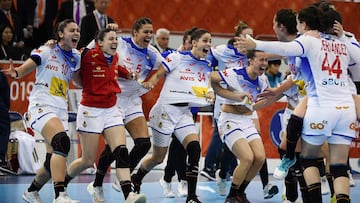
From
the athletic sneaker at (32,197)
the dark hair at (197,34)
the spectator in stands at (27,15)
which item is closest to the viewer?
the athletic sneaker at (32,197)

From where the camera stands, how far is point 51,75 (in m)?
8.69

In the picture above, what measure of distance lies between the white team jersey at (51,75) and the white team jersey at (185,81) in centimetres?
155

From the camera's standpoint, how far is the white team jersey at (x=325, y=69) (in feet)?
23.0

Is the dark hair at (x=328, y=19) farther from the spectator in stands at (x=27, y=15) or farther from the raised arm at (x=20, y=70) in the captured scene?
the spectator in stands at (x=27, y=15)

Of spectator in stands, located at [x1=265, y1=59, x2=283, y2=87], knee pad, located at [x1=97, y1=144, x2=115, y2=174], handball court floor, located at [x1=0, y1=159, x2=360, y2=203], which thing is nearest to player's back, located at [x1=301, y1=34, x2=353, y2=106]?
knee pad, located at [x1=97, y1=144, x2=115, y2=174]

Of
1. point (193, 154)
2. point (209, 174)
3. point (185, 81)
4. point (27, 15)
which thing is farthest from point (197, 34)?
point (27, 15)

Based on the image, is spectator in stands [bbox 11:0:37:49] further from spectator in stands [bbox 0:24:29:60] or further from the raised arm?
the raised arm

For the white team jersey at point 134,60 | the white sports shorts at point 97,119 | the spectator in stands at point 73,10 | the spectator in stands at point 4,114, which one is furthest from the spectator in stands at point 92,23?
the white sports shorts at point 97,119

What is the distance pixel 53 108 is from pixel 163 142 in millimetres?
1684

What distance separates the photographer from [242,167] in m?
9.24

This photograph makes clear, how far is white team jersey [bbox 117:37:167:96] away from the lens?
9.66 metres

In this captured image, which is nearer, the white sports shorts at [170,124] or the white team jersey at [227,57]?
the white sports shorts at [170,124]

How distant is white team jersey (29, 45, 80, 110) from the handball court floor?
1.43m

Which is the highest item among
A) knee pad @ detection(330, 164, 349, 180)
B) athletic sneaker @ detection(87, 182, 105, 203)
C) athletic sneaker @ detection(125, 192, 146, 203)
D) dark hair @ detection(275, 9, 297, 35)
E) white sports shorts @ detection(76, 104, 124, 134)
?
dark hair @ detection(275, 9, 297, 35)
